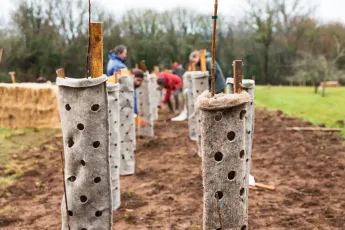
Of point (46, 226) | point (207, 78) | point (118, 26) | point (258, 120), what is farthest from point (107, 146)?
point (118, 26)

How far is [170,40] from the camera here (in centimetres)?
3616

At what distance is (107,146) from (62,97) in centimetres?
48

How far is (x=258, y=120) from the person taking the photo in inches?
525

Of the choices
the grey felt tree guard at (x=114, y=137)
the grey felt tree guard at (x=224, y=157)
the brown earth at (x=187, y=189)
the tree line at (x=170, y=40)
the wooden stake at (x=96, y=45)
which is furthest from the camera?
the tree line at (x=170, y=40)

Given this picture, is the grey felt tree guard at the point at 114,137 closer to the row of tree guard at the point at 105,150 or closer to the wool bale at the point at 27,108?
the row of tree guard at the point at 105,150

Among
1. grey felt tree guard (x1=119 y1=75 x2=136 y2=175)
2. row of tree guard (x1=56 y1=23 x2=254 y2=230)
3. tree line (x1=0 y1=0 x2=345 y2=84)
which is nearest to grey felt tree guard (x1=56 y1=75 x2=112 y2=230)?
row of tree guard (x1=56 y1=23 x2=254 y2=230)

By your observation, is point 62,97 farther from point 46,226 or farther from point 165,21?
point 165,21

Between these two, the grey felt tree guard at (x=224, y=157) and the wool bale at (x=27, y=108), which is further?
the wool bale at (x=27, y=108)

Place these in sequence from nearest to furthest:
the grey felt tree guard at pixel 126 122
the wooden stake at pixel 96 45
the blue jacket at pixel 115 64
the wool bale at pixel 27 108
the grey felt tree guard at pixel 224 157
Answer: the grey felt tree guard at pixel 224 157
the wooden stake at pixel 96 45
the grey felt tree guard at pixel 126 122
the blue jacket at pixel 115 64
the wool bale at pixel 27 108

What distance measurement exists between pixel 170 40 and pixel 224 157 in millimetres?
34427

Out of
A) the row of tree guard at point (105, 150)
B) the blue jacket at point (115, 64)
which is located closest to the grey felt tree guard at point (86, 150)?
the row of tree guard at point (105, 150)

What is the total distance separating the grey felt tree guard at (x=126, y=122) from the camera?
6.55m

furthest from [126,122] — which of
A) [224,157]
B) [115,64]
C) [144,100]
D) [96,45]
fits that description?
[224,157]

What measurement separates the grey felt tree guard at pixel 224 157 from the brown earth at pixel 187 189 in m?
2.14
